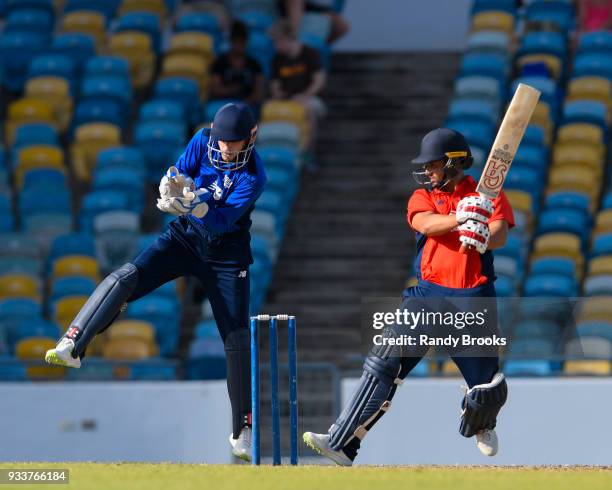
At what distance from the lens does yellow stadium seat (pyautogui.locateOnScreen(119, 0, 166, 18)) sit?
687 inches

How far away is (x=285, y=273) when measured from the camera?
1508 centimetres

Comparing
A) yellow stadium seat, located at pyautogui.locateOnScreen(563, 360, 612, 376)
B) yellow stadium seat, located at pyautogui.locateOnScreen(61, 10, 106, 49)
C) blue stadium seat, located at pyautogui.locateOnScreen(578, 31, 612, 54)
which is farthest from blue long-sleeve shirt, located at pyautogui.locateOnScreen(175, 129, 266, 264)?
yellow stadium seat, located at pyautogui.locateOnScreen(61, 10, 106, 49)

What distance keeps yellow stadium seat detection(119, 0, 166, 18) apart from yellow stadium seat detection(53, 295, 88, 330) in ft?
15.1

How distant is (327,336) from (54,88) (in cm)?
401

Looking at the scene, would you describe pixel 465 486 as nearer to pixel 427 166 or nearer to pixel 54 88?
pixel 427 166

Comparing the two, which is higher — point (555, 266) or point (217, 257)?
point (217, 257)

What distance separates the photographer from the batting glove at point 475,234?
8016mm

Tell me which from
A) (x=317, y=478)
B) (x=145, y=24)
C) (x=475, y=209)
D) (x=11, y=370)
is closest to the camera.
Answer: (x=317, y=478)

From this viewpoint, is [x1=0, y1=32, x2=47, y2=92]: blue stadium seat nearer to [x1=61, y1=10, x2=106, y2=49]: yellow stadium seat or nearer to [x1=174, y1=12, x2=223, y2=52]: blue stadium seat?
[x1=61, y1=10, x2=106, y2=49]: yellow stadium seat

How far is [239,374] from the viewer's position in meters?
8.80

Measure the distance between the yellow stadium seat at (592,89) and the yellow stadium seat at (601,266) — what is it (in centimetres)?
250

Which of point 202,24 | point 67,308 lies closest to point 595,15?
point 202,24

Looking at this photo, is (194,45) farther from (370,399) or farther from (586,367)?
(370,399)

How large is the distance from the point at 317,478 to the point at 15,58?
1029 centimetres
